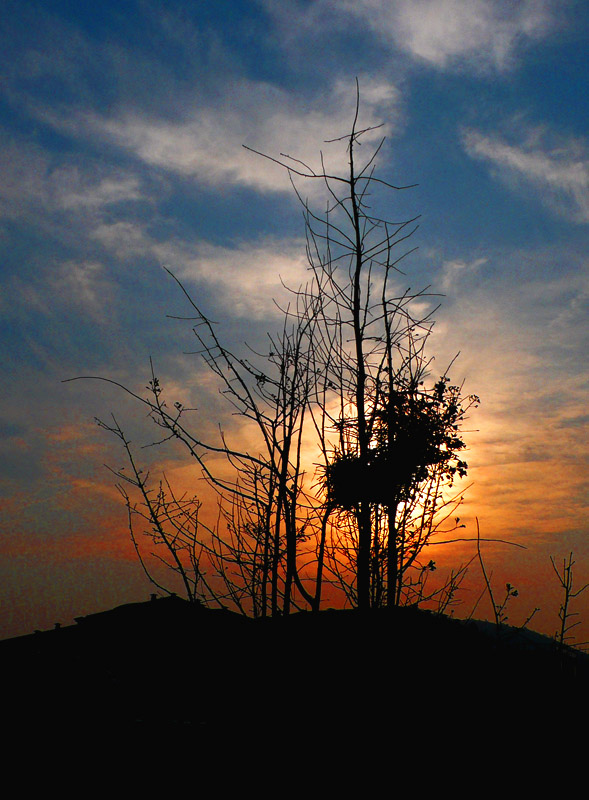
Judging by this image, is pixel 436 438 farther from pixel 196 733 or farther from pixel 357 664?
pixel 196 733

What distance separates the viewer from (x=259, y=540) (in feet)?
19.1

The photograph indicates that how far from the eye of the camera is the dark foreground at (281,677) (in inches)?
208

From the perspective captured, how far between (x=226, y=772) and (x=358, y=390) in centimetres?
284

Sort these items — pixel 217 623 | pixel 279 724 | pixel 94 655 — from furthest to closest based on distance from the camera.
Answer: pixel 217 623
pixel 94 655
pixel 279 724

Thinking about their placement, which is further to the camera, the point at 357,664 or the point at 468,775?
the point at 357,664

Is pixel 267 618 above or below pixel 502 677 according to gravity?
above

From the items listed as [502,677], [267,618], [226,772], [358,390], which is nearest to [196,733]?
[226,772]

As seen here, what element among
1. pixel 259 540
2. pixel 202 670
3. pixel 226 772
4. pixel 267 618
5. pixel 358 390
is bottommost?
pixel 226 772

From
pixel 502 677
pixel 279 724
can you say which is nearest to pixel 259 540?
pixel 279 724

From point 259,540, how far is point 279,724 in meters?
1.46

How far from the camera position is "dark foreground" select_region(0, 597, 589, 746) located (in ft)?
17.3

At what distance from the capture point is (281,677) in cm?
615

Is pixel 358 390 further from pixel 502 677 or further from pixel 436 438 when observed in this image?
pixel 502 677

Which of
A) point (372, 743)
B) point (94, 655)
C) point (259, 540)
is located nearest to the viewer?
point (372, 743)
